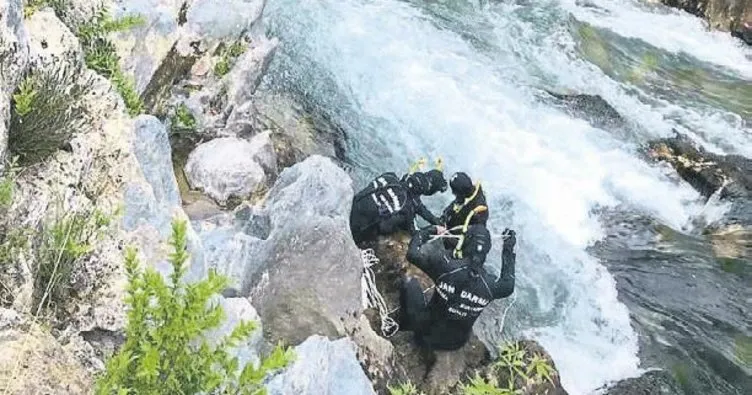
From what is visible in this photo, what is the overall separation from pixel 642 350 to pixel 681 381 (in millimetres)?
462

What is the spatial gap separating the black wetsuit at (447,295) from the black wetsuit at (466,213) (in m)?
0.50

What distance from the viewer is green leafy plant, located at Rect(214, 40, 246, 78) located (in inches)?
335

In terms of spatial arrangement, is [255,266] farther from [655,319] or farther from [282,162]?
[655,319]

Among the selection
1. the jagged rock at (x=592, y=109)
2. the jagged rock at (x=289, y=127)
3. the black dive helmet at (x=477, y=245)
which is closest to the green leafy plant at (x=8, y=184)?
the black dive helmet at (x=477, y=245)

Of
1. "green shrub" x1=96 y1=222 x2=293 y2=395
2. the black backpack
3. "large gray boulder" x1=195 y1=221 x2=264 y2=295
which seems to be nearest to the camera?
"green shrub" x1=96 y1=222 x2=293 y2=395

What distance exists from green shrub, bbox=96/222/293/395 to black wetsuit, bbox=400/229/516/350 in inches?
132

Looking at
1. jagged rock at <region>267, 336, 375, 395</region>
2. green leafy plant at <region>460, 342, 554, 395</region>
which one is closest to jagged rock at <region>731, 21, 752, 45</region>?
green leafy plant at <region>460, 342, 554, 395</region>

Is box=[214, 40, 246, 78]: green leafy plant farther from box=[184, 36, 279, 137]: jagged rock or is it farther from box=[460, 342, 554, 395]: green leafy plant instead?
box=[460, 342, 554, 395]: green leafy plant

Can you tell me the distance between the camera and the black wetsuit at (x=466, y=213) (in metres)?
7.37

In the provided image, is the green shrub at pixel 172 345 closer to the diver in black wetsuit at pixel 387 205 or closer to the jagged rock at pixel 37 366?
the jagged rock at pixel 37 366

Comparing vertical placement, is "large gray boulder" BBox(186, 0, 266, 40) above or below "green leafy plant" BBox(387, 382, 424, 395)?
above

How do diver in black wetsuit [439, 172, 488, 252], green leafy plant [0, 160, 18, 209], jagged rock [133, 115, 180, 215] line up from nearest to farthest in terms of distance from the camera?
green leafy plant [0, 160, 18, 209] < jagged rock [133, 115, 180, 215] < diver in black wetsuit [439, 172, 488, 252]

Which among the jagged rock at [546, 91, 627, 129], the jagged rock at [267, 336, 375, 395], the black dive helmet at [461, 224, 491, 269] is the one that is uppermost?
the jagged rock at [267, 336, 375, 395]

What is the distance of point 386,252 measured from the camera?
754 cm
